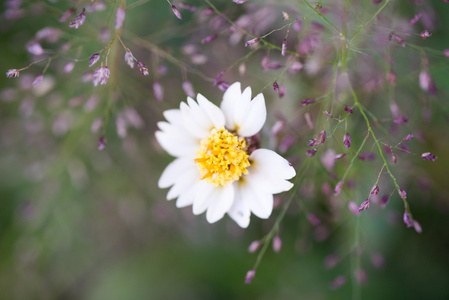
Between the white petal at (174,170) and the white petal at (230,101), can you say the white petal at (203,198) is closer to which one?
the white petal at (174,170)

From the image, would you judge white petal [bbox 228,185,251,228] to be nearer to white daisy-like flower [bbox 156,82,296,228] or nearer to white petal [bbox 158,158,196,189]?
white daisy-like flower [bbox 156,82,296,228]

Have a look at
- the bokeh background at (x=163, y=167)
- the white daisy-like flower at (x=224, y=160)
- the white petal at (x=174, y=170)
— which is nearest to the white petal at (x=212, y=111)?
the white daisy-like flower at (x=224, y=160)

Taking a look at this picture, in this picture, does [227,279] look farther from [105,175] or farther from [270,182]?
[270,182]

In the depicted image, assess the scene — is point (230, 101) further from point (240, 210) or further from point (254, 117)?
point (240, 210)

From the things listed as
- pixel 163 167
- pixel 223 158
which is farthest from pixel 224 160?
pixel 163 167

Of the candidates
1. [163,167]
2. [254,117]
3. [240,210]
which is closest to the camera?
[254,117]

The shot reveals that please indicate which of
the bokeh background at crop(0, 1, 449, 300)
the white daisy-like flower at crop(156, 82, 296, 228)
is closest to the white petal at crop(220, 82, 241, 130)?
the white daisy-like flower at crop(156, 82, 296, 228)
